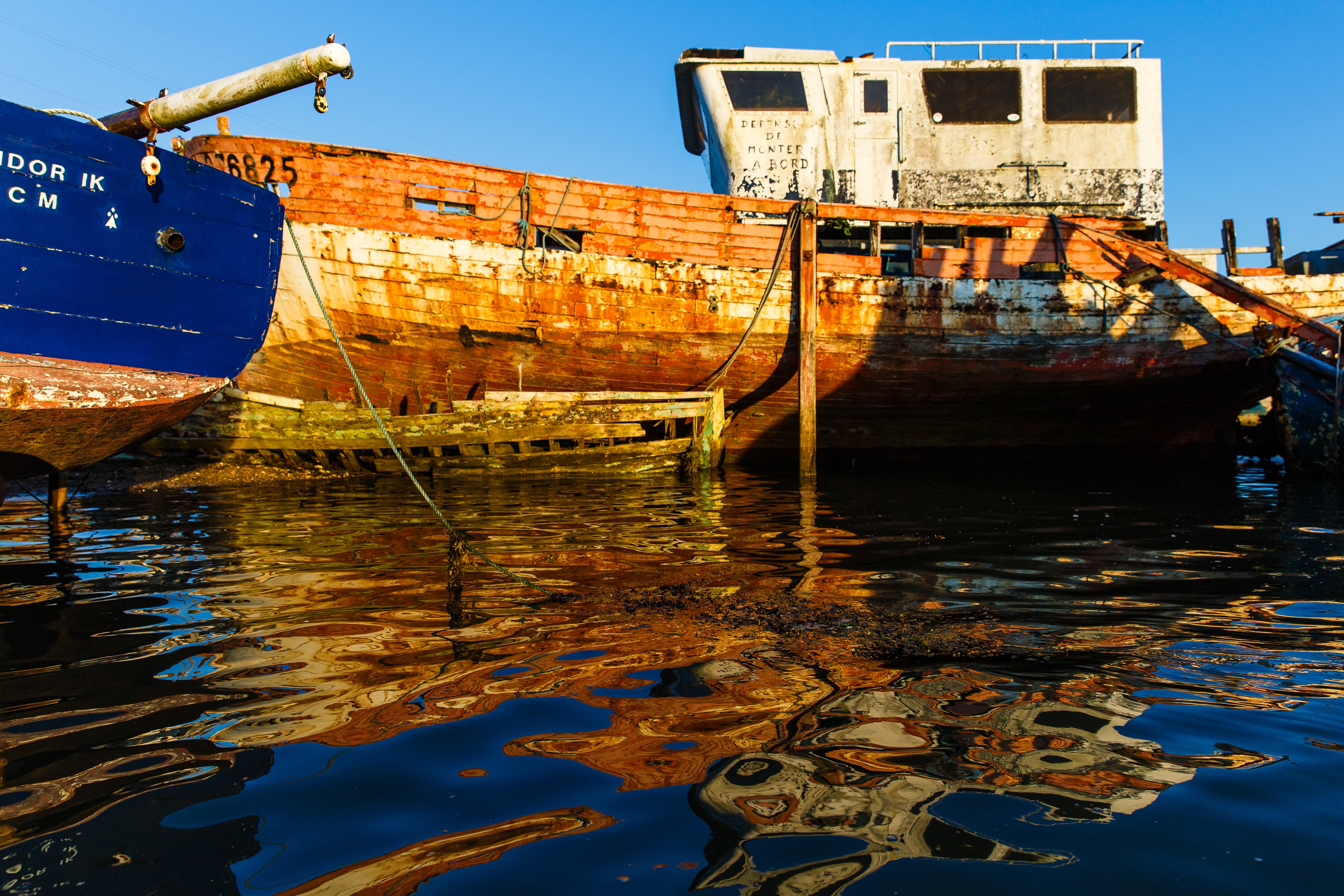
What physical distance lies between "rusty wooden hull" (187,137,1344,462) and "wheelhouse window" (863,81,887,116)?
2.46 metres

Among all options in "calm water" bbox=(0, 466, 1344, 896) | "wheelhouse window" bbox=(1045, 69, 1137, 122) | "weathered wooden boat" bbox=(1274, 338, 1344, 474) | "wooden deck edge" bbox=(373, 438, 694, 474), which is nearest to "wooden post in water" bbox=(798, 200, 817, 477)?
"wooden deck edge" bbox=(373, 438, 694, 474)

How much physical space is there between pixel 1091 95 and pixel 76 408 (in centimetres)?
1401

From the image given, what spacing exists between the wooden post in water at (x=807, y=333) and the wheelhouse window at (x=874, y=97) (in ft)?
10.9

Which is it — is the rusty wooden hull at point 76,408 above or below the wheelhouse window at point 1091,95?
below

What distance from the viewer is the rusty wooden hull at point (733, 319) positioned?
8.94 m

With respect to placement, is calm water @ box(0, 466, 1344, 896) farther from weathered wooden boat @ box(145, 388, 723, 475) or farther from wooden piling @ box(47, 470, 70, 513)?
weathered wooden boat @ box(145, 388, 723, 475)

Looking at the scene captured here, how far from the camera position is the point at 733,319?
9.93m

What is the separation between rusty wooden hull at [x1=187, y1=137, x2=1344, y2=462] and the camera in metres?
8.94

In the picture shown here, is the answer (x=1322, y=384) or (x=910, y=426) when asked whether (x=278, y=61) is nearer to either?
(x=910, y=426)

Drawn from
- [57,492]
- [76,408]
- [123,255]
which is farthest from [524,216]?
[57,492]

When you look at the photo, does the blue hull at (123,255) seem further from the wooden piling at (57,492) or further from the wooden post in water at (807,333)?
the wooden post in water at (807,333)

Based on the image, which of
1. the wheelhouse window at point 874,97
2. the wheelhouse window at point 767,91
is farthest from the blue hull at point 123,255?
the wheelhouse window at point 874,97

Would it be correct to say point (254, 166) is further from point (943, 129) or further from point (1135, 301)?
point (1135, 301)

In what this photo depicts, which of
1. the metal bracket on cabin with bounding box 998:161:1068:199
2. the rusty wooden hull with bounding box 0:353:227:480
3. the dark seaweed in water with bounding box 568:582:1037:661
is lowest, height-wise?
the dark seaweed in water with bounding box 568:582:1037:661
